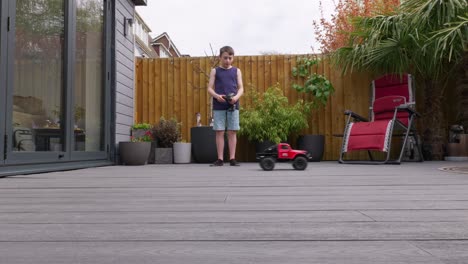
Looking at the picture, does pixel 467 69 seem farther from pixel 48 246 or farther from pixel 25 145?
pixel 48 246

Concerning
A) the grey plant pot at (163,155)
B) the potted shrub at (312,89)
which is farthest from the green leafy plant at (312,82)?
the grey plant pot at (163,155)

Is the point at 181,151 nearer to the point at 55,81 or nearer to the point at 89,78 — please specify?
the point at 89,78

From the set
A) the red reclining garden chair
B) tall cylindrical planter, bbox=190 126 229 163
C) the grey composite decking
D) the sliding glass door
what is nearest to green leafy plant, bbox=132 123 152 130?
tall cylindrical planter, bbox=190 126 229 163

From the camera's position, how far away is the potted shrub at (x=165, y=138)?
18.6ft

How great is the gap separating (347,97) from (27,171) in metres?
4.34

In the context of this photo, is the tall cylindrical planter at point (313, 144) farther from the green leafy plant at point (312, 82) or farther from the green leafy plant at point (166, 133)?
the green leafy plant at point (166, 133)

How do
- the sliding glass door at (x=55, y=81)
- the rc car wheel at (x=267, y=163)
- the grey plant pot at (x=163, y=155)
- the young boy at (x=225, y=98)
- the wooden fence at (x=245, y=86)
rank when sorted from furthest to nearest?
the wooden fence at (x=245, y=86), the grey plant pot at (x=163, y=155), the young boy at (x=225, y=98), the rc car wheel at (x=267, y=163), the sliding glass door at (x=55, y=81)

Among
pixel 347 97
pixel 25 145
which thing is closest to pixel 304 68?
pixel 347 97

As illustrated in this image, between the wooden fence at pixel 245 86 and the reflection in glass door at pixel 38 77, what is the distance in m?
2.45

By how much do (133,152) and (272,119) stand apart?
180 centimetres

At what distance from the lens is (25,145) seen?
10.9 feet

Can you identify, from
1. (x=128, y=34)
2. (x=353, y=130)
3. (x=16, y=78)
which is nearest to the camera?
(x=16, y=78)

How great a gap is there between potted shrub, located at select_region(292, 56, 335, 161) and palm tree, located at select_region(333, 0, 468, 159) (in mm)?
336

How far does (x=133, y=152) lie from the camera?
5164mm
